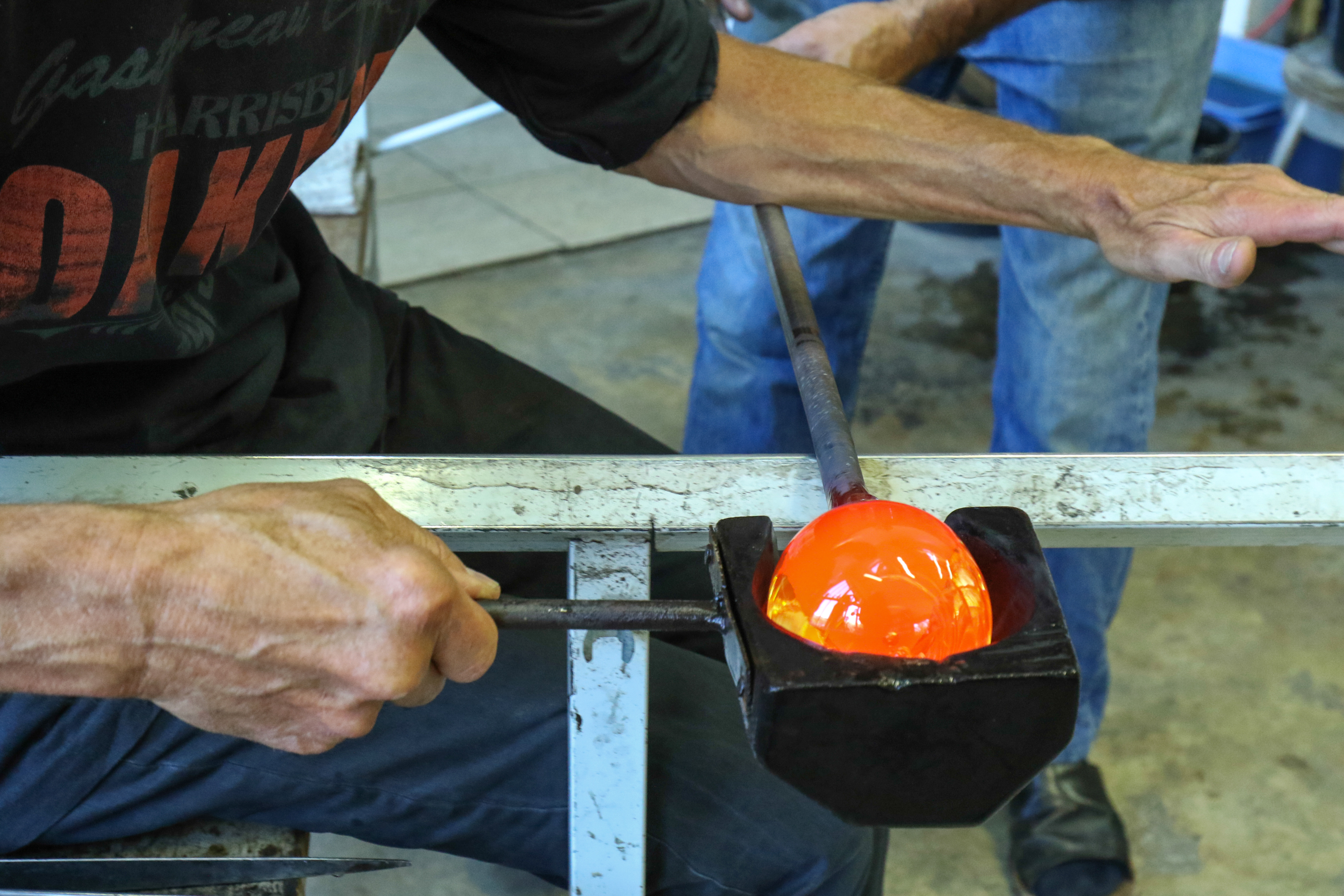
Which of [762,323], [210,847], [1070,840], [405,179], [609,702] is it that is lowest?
[405,179]

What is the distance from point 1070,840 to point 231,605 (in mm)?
1109

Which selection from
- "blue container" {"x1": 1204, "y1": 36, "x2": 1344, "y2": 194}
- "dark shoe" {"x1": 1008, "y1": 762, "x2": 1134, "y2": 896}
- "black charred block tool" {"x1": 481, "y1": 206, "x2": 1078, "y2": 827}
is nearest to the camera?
"black charred block tool" {"x1": 481, "y1": 206, "x2": 1078, "y2": 827}

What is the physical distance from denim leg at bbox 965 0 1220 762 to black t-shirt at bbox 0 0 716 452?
452 mm

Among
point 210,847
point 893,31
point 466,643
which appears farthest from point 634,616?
point 893,31

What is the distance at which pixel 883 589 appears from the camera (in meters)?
0.48

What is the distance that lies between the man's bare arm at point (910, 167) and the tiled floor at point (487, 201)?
1684 mm

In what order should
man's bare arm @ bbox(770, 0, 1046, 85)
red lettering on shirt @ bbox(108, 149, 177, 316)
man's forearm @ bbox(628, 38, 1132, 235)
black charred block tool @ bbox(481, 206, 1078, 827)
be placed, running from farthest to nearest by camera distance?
man's bare arm @ bbox(770, 0, 1046, 85) < man's forearm @ bbox(628, 38, 1132, 235) < red lettering on shirt @ bbox(108, 149, 177, 316) < black charred block tool @ bbox(481, 206, 1078, 827)

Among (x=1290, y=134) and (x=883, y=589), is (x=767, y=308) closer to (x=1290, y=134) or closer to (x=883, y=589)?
(x=883, y=589)

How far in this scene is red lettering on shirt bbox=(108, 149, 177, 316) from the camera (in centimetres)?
68

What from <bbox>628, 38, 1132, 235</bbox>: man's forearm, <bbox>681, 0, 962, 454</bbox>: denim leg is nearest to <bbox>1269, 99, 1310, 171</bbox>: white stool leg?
<bbox>681, 0, 962, 454</bbox>: denim leg

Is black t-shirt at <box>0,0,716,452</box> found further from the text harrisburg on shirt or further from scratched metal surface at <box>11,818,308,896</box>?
scratched metal surface at <box>11,818,308,896</box>

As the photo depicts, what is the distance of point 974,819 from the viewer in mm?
533

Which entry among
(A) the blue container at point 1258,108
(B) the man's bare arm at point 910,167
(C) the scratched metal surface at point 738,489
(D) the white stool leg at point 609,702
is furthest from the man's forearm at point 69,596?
(A) the blue container at point 1258,108

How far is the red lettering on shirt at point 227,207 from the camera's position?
0.73 metres
